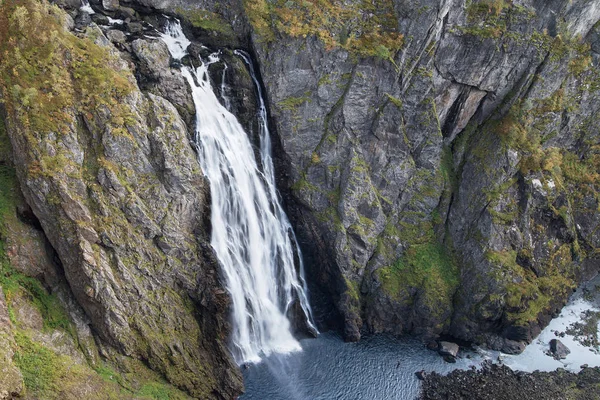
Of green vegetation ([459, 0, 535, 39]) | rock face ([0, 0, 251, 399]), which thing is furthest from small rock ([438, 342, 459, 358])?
green vegetation ([459, 0, 535, 39])

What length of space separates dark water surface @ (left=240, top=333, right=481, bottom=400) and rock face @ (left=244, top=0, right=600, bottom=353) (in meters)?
1.87

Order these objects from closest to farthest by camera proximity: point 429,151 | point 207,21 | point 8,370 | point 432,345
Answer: point 8,370
point 207,21
point 432,345
point 429,151

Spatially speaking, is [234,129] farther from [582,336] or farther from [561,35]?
[582,336]

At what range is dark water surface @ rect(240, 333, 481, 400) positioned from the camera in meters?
27.0

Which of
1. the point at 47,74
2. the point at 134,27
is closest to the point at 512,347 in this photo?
the point at 47,74

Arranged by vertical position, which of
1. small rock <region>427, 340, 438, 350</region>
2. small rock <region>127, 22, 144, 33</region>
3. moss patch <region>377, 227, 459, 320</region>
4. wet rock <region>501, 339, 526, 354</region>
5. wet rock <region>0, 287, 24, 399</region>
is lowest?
wet rock <region>501, 339, 526, 354</region>

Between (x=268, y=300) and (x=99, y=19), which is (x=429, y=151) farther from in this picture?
(x=99, y=19)

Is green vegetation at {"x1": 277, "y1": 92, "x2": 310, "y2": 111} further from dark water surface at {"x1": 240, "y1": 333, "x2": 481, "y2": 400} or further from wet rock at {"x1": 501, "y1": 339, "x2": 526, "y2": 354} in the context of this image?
wet rock at {"x1": 501, "y1": 339, "x2": 526, "y2": 354}

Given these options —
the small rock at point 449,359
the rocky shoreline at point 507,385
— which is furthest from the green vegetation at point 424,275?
the rocky shoreline at point 507,385

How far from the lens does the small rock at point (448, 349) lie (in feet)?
104

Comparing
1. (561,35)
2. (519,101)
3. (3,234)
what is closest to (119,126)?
(3,234)

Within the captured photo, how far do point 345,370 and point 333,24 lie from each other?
25.2 metres

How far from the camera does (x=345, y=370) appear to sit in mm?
29172

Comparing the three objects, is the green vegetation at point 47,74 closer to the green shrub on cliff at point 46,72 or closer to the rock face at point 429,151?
the green shrub on cliff at point 46,72
